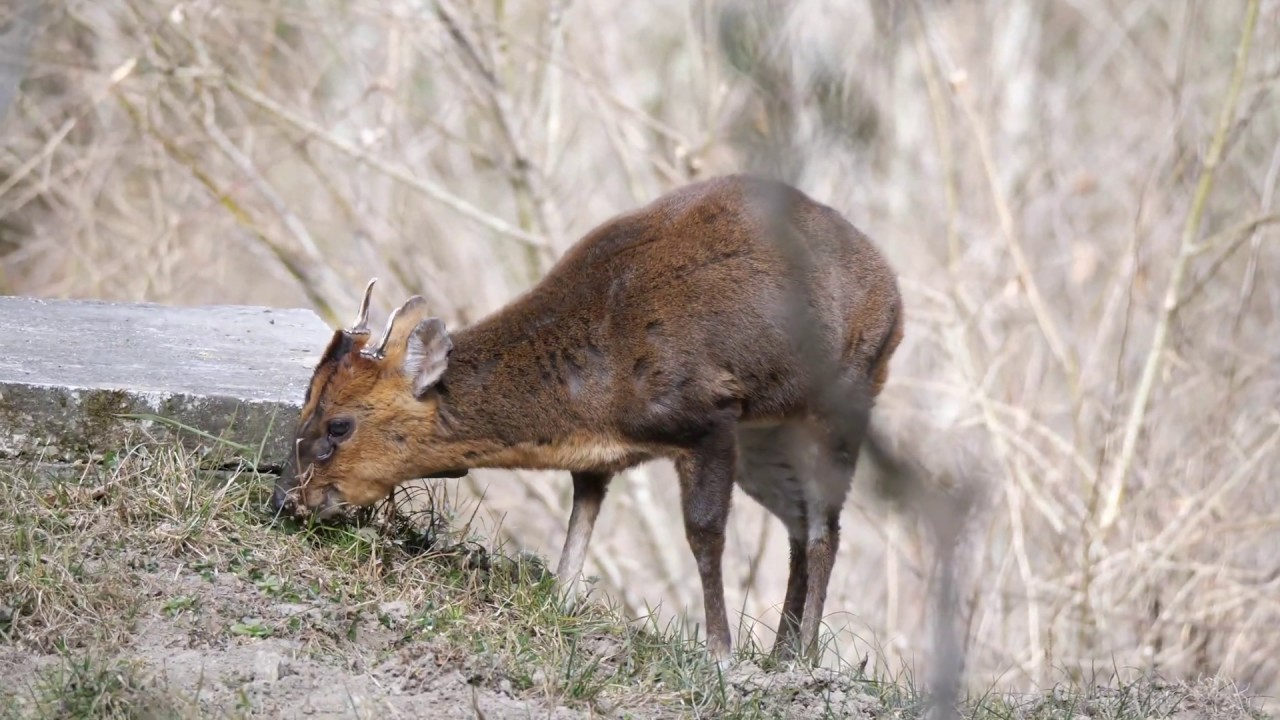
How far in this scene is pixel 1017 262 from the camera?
10.0m

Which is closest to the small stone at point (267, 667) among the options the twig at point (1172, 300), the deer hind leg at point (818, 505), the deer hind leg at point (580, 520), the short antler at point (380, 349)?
the short antler at point (380, 349)

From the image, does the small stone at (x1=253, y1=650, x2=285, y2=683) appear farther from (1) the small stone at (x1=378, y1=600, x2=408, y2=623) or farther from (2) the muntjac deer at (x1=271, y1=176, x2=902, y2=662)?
(2) the muntjac deer at (x1=271, y1=176, x2=902, y2=662)

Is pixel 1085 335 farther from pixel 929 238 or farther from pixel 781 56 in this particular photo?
pixel 781 56

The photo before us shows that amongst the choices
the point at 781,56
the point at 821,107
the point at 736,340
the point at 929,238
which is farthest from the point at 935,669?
the point at 929,238

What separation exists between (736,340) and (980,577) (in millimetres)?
4294

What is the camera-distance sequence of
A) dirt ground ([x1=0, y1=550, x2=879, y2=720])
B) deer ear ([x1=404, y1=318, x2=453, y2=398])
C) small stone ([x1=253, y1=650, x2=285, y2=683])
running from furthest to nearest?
deer ear ([x1=404, y1=318, x2=453, y2=398]) → small stone ([x1=253, y1=650, x2=285, y2=683]) → dirt ground ([x1=0, y1=550, x2=879, y2=720])

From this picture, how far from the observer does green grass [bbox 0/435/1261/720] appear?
14.7 ft

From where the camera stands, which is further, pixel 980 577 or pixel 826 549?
pixel 980 577

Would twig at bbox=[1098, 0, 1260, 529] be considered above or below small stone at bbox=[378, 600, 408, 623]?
above

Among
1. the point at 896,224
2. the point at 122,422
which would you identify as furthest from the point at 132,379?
the point at 896,224

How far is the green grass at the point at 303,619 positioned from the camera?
447cm

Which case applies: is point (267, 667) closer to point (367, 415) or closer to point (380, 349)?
point (367, 415)

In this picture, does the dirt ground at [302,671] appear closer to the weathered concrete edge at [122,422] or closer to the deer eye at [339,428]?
the weathered concrete edge at [122,422]

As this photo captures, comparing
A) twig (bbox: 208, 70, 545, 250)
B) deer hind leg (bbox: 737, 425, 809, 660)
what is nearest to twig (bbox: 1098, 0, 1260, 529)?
deer hind leg (bbox: 737, 425, 809, 660)
